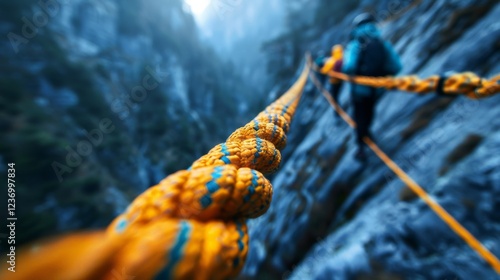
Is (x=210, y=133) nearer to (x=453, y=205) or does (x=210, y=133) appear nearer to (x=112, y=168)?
(x=112, y=168)

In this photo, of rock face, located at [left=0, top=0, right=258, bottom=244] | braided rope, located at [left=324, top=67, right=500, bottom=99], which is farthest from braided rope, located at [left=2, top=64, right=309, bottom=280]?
rock face, located at [left=0, top=0, right=258, bottom=244]

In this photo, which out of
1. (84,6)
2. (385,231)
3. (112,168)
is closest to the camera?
(385,231)

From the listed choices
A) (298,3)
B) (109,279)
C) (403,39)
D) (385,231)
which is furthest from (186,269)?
(298,3)

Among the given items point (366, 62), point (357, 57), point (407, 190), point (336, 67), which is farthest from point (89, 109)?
point (407, 190)

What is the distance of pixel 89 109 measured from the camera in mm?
17438

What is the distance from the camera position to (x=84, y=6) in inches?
834

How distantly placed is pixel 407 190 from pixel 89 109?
800 inches

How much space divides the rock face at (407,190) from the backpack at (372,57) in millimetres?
820

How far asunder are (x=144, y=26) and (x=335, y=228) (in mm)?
31834

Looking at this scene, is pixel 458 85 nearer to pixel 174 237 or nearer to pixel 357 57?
pixel 357 57

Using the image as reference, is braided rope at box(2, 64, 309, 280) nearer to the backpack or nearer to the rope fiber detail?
the rope fiber detail

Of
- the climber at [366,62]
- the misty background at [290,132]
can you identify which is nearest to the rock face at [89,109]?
the misty background at [290,132]

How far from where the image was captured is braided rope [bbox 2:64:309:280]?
0.45 m

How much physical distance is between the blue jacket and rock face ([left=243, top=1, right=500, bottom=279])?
0.71 m
